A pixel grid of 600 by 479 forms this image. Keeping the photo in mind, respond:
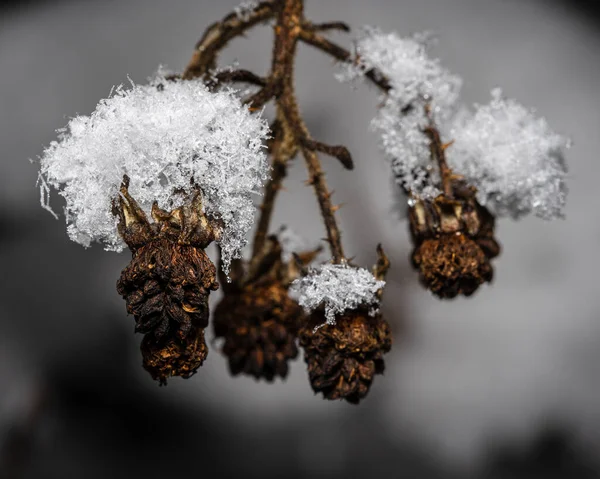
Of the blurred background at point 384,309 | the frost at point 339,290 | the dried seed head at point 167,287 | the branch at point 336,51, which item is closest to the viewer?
the dried seed head at point 167,287

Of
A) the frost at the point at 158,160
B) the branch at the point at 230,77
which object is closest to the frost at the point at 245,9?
the branch at the point at 230,77

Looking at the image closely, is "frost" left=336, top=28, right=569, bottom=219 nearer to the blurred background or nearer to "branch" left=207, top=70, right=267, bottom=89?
"branch" left=207, top=70, right=267, bottom=89

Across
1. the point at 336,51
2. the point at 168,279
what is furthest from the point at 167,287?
the point at 336,51

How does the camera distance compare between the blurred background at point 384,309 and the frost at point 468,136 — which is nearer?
the frost at point 468,136

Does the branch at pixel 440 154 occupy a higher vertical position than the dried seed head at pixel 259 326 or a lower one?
higher

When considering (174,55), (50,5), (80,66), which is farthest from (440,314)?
(50,5)

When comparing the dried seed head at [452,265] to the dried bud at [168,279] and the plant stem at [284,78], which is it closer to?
the plant stem at [284,78]

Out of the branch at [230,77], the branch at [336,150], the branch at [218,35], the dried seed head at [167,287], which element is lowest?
the dried seed head at [167,287]
